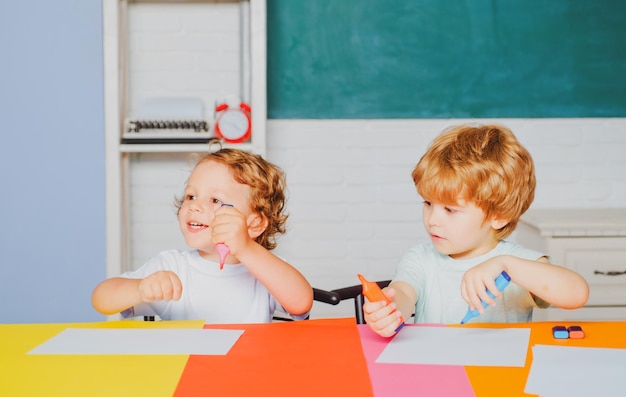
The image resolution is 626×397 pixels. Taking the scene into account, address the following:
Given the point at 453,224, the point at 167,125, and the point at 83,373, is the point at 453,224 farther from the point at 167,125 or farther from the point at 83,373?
the point at 167,125

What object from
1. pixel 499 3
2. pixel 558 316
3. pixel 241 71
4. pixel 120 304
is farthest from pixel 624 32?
pixel 120 304

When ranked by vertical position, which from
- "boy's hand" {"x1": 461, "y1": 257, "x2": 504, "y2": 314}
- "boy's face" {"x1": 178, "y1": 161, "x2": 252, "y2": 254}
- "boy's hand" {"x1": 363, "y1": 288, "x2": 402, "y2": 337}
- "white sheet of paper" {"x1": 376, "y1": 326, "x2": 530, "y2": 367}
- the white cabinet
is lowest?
the white cabinet

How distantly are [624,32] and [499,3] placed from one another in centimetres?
50

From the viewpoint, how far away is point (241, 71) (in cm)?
308

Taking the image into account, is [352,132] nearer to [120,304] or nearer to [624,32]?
[624,32]

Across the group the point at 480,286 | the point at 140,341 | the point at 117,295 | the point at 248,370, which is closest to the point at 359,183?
the point at 117,295

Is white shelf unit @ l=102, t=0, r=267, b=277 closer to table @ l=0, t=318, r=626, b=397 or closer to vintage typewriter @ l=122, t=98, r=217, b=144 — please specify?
vintage typewriter @ l=122, t=98, r=217, b=144

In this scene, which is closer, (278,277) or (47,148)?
(278,277)

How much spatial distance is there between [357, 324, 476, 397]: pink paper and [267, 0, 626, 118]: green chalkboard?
2046 millimetres

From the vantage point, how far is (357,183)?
10.4 feet

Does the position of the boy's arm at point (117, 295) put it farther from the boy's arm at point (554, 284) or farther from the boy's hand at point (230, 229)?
the boy's arm at point (554, 284)

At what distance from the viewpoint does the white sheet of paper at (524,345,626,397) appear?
1.03 meters

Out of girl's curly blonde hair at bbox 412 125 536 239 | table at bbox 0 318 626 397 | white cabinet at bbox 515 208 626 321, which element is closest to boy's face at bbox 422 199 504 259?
girl's curly blonde hair at bbox 412 125 536 239

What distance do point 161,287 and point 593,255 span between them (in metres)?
1.73
